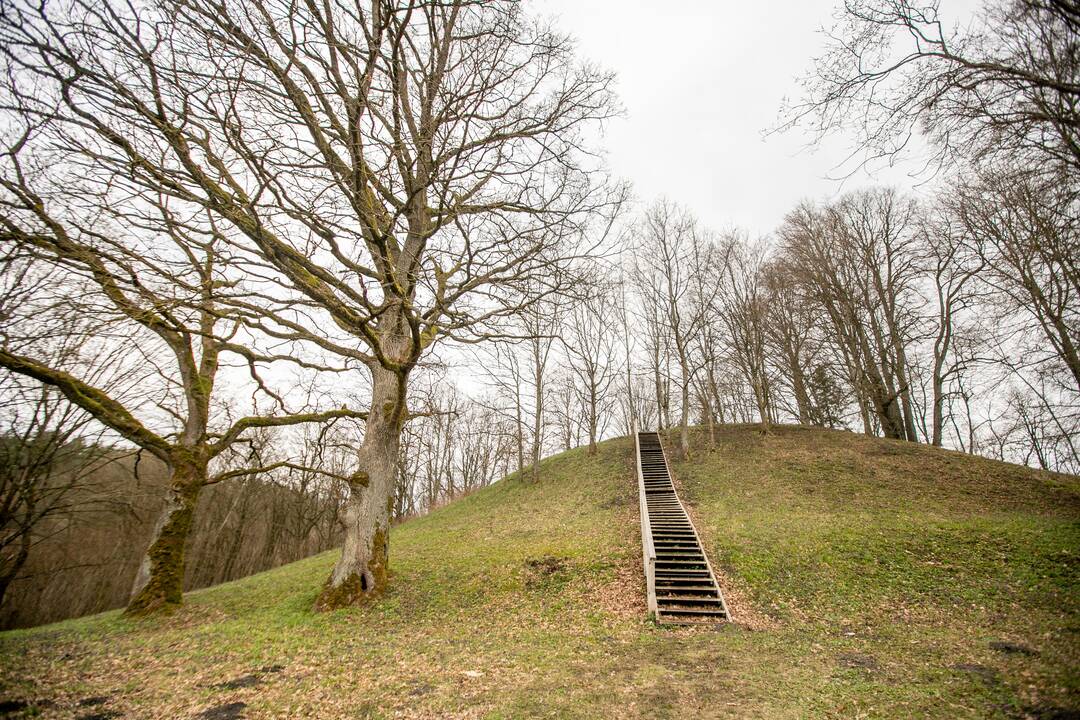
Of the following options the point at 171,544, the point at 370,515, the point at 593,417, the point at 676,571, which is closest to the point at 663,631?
the point at 676,571

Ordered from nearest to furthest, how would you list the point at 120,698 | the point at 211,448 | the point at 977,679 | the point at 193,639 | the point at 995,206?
the point at 120,698 → the point at 977,679 → the point at 193,639 → the point at 211,448 → the point at 995,206

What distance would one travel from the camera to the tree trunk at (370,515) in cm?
816

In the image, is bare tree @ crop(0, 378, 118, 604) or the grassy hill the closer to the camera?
the grassy hill

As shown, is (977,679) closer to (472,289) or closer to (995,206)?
(472,289)

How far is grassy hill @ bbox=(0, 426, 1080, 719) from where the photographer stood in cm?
430

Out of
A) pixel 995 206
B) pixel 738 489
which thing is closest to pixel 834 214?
pixel 995 206

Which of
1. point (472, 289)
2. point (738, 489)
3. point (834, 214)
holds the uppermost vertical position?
point (834, 214)

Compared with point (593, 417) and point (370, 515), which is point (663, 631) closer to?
point (370, 515)

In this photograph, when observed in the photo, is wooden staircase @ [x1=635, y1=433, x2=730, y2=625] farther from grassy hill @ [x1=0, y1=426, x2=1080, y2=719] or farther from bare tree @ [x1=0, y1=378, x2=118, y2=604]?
bare tree @ [x1=0, y1=378, x2=118, y2=604]

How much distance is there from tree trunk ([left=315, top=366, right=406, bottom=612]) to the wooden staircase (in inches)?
219

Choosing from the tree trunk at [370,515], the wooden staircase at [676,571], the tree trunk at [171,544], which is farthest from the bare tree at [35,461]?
the wooden staircase at [676,571]

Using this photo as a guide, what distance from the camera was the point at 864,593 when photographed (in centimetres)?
838

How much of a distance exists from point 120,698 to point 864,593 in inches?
451

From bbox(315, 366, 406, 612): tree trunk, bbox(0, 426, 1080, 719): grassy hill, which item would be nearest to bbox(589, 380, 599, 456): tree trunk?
bbox(0, 426, 1080, 719): grassy hill
